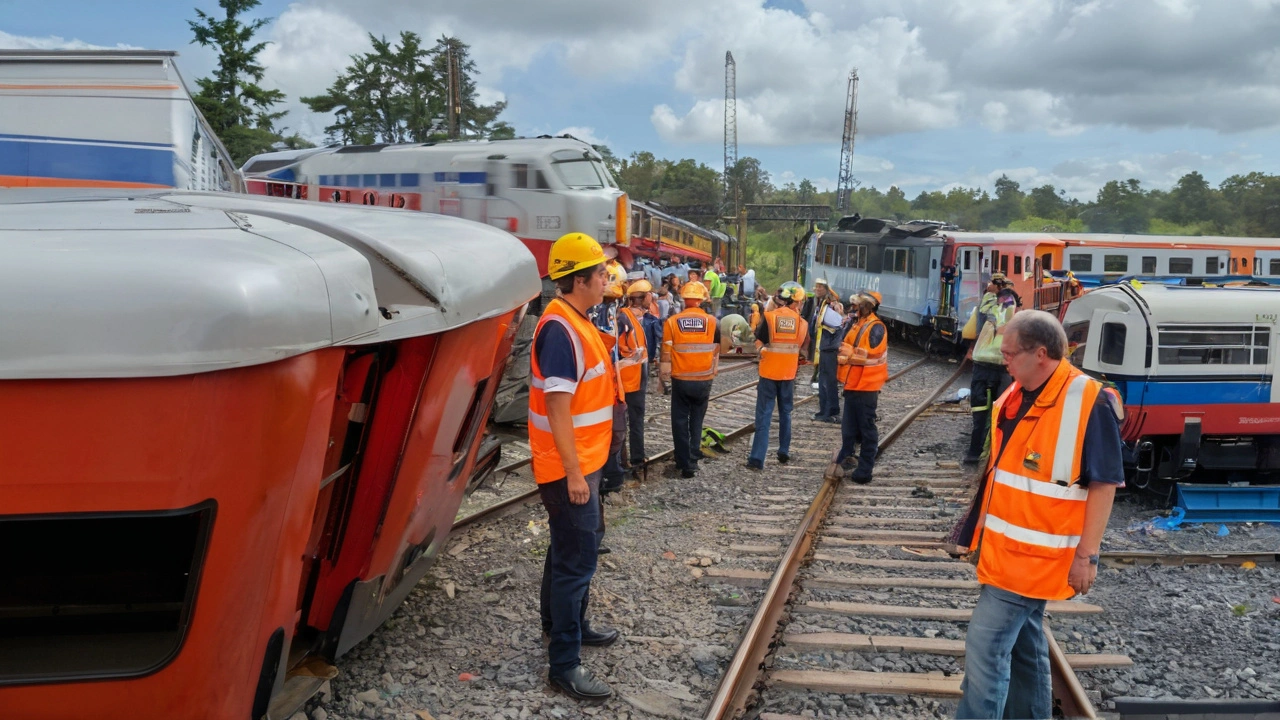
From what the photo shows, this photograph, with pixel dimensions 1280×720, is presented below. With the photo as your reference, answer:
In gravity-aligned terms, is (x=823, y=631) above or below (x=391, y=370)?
below

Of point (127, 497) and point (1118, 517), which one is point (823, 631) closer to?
point (127, 497)

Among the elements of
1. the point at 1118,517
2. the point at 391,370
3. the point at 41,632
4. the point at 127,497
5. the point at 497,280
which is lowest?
the point at 1118,517

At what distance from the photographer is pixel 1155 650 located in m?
4.55

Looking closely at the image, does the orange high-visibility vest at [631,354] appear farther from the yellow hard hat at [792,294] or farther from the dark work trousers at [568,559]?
the dark work trousers at [568,559]

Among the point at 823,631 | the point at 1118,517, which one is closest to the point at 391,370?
the point at 823,631

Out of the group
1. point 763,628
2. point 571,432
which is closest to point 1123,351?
point 763,628

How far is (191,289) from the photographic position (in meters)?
2.04

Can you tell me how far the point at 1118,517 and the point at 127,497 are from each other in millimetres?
7487

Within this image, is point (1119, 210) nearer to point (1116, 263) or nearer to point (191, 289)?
point (1116, 263)

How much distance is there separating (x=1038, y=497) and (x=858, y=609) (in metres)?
2.01

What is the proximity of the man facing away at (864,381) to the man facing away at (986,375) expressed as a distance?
3.92 feet

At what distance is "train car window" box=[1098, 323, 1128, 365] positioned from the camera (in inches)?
289

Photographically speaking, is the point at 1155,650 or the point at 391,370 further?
the point at 1155,650

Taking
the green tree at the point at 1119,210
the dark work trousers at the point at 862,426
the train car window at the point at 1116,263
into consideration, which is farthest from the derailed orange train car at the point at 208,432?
the green tree at the point at 1119,210
